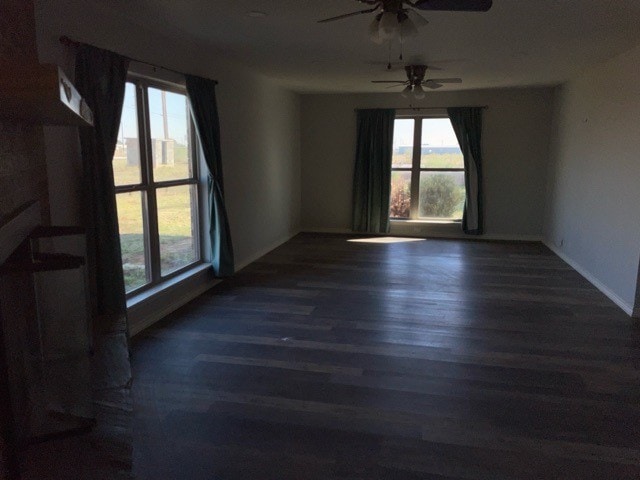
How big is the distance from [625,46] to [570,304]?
A: 2409 millimetres

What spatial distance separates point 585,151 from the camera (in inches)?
219

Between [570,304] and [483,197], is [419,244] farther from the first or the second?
[570,304]

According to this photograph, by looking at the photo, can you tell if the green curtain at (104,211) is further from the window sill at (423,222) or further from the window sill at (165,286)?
the window sill at (423,222)

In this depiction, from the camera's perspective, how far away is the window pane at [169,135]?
407 centimetres

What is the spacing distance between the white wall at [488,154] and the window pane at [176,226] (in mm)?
3758

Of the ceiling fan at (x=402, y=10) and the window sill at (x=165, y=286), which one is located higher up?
the ceiling fan at (x=402, y=10)

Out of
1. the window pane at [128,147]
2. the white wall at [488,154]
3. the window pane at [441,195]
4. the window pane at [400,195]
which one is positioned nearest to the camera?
the window pane at [128,147]

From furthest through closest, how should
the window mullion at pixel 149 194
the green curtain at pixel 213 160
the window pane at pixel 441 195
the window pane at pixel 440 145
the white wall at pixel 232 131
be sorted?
the window pane at pixel 441 195 < the window pane at pixel 440 145 < the green curtain at pixel 213 160 < the window mullion at pixel 149 194 < the white wall at pixel 232 131

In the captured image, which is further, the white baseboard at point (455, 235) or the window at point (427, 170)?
the window at point (427, 170)

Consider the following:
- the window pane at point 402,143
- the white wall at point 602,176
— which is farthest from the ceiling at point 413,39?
the window pane at point 402,143

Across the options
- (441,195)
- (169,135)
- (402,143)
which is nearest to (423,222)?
(441,195)

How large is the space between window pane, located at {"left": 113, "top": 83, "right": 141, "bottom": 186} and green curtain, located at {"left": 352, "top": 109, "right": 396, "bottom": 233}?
460cm

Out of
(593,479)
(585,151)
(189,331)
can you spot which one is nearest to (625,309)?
(585,151)

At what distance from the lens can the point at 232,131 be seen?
5289mm
